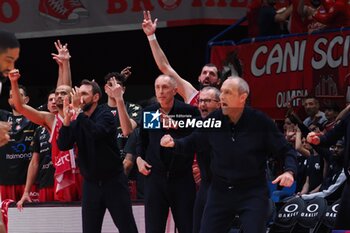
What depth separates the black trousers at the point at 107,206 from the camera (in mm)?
9875

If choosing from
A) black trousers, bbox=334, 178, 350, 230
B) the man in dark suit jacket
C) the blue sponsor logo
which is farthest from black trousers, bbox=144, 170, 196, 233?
black trousers, bbox=334, 178, 350, 230

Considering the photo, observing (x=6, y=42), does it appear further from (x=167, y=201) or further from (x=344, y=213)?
(x=344, y=213)

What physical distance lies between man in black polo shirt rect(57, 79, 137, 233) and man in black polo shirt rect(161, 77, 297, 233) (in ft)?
5.16

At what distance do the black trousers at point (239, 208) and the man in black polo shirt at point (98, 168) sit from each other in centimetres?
170

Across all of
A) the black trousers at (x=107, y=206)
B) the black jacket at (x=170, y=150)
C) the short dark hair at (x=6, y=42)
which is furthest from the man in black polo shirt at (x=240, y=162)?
the short dark hair at (x=6, y=42)

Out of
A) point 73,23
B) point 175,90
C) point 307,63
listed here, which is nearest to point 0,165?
point 73,23

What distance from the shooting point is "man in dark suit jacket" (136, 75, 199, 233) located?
961 cm

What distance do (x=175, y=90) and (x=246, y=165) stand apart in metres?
1.70

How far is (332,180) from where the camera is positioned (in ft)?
35.0

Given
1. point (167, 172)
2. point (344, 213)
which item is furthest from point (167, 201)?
point (344, 213)

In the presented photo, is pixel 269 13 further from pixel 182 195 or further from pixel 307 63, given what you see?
pixel 182 195

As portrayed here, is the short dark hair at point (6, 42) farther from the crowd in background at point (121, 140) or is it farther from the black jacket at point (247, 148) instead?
the crowd in background at point (121, 140)

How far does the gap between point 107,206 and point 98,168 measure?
1.31 feet

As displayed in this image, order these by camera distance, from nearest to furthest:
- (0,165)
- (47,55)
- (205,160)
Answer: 1. (205,160)
2. (0,165)
3. (47,55)
